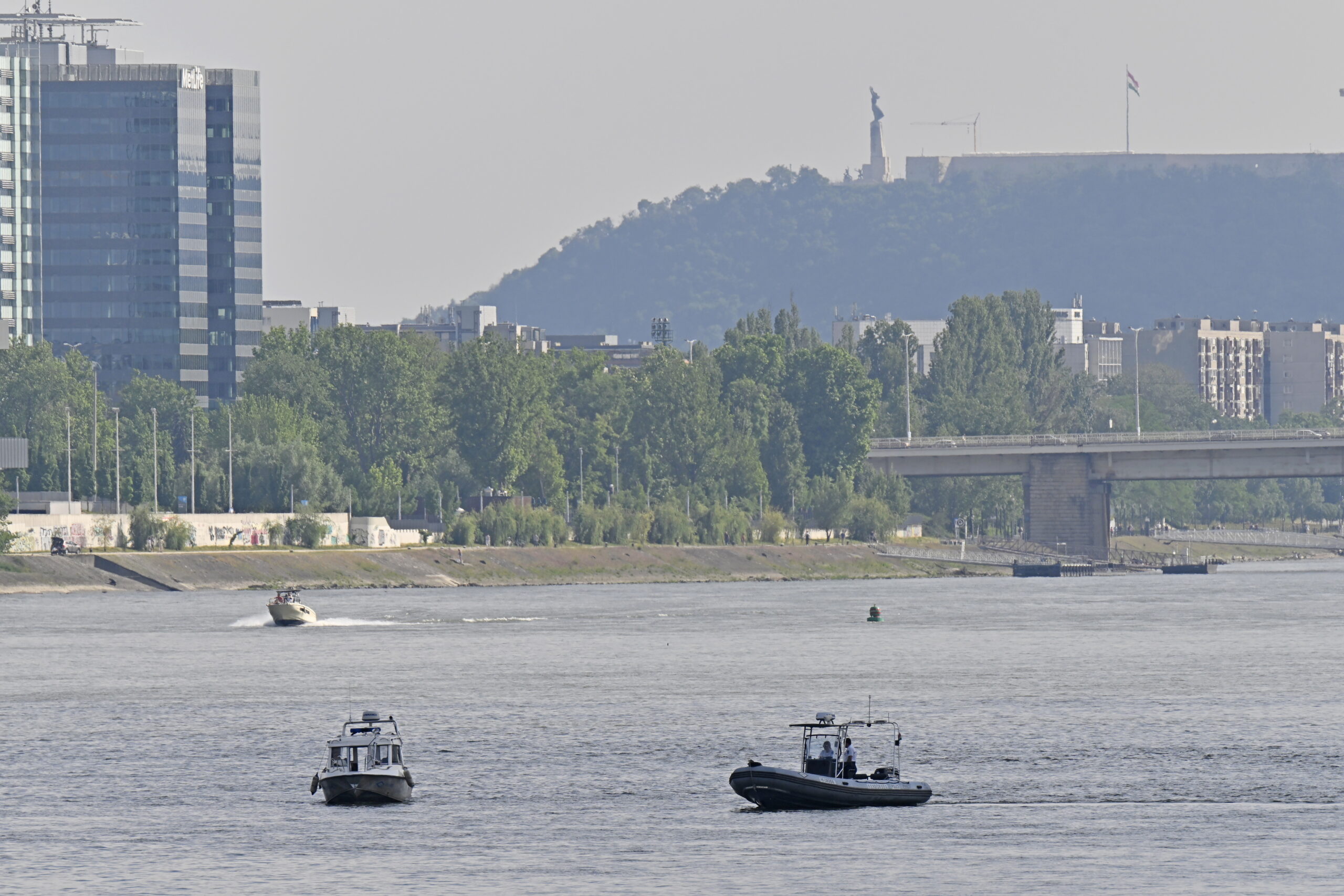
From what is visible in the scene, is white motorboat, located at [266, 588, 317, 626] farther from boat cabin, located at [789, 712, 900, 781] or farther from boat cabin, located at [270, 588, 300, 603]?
boat cabin, located at [789, 712, 900, 781]

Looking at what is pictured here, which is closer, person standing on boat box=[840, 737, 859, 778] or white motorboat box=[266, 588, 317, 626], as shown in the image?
person standing on boat box=[840, 737, 859, 778]

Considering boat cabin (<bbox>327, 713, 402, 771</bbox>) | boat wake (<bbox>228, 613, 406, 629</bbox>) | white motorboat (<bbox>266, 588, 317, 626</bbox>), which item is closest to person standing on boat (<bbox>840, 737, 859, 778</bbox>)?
boat cabin (<bbox>327, 713, 402, 771</bbox>)

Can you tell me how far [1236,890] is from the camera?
64.1m

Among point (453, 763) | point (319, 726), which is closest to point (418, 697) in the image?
point (319, 726)

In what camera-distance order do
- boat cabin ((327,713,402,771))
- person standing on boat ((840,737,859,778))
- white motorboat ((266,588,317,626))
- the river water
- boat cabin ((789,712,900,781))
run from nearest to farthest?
the river water
boat cabin ((789,712,900,781))
person standing on boat ((840,737,859,778))
boat cabin ((327,713,402,771))
white motorboat ((266,588,317,626))

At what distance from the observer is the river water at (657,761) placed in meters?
67.8

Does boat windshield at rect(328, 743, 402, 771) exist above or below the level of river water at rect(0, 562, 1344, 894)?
above

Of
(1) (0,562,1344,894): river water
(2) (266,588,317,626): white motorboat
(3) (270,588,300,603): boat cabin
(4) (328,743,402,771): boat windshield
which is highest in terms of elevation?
(3) (270,588,300,603): boat cabin

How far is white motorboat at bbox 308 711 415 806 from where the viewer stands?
7900cm

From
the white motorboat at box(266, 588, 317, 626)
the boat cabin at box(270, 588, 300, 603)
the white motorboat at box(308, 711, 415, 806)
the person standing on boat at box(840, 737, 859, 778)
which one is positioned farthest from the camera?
the boat cabin at box(270, 588, 300, 603)

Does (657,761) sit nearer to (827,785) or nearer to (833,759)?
(833,759)

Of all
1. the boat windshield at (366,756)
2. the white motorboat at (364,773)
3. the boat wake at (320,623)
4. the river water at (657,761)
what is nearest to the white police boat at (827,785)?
the river water at (657,761)

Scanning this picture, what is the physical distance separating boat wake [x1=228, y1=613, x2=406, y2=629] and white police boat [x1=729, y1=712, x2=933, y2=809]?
94.7 m

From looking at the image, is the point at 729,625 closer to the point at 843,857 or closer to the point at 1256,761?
the point at 1256,761
